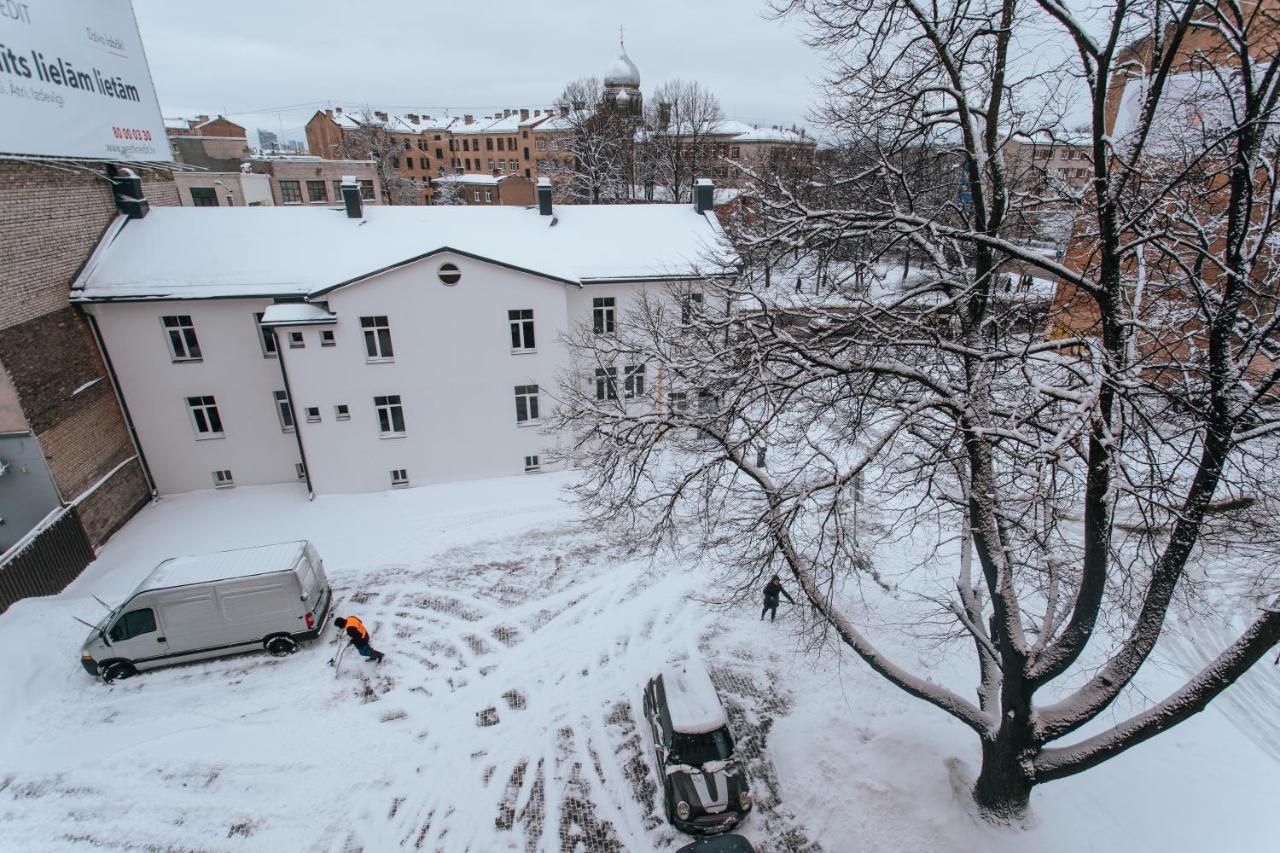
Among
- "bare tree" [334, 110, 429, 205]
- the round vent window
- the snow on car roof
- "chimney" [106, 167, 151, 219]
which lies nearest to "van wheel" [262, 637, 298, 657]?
the snow on car roof

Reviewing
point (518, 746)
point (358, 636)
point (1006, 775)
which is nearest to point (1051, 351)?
point (1006, 775)

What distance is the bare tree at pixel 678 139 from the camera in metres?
46.2

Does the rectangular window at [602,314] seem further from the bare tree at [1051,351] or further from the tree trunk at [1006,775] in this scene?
the tree trunk at [1006,775]

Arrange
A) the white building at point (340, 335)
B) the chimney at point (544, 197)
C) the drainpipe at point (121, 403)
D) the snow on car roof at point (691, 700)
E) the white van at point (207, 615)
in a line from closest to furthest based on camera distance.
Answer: the snow on car roof at point (691, 700) < the white van at point (207, 615) < the drainpipe at point (121, 403) < the white building at point (340, 335) < the chimney at point (544, 197)

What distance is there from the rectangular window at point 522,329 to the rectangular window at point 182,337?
848 centimetres

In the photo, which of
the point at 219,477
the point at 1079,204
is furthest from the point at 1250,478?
the point at 219,477

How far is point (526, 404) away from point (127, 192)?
12686 mm

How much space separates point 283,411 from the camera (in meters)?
18.1

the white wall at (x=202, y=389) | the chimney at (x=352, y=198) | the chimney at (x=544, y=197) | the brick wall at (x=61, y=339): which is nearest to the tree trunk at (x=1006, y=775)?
the chimney at (x=544, y=197)

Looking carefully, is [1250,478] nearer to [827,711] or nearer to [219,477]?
[827,711]

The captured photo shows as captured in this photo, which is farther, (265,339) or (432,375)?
(432,375)

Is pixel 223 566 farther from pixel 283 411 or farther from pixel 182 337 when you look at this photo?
pixel 182 337

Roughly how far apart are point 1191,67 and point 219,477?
22193 millimetres

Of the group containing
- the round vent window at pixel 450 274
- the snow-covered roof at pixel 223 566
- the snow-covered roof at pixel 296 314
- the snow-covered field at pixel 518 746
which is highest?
the round vent window at pixel 450 274
